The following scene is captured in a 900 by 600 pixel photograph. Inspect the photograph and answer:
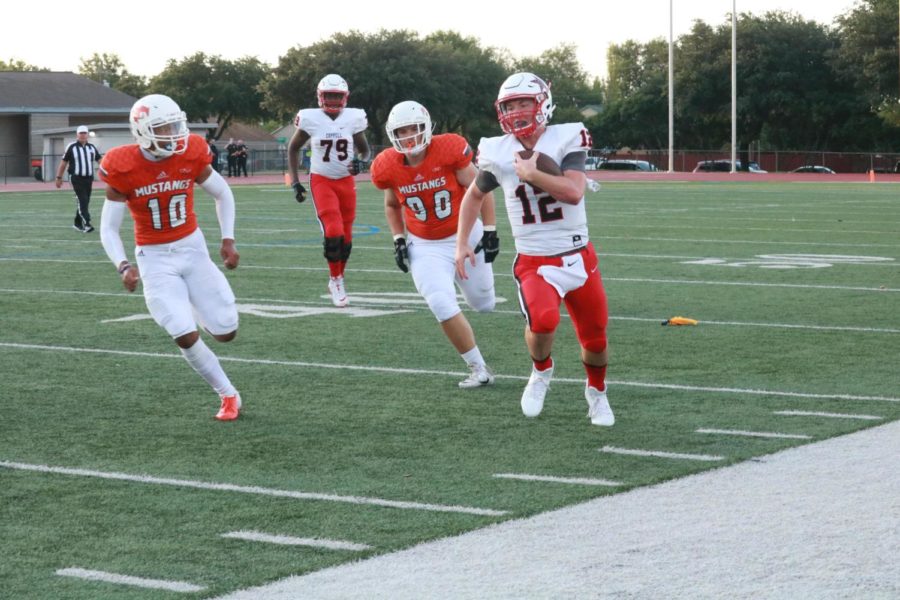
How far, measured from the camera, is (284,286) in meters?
13.8

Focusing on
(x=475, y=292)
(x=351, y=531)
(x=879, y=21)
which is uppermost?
(x=879, y=21)

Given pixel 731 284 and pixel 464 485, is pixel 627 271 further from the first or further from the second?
pixel 464 485

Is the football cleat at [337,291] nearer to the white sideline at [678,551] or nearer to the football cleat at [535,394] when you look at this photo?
the football cleat at [535,394]

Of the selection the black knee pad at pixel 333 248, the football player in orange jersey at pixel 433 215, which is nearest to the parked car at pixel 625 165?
the black knee pad at pixel 333 248

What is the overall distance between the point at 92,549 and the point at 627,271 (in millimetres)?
10421

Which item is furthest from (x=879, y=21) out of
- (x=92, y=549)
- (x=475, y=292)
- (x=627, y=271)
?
(x=92, y=549)

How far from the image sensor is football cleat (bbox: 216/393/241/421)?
7352 mm

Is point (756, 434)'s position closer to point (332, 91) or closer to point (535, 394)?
point (535, 394)

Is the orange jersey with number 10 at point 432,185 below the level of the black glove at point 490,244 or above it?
above

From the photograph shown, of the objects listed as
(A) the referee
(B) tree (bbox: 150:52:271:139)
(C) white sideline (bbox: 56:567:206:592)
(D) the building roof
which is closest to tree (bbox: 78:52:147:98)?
(B) tree (bbox: 150:52:271:139)

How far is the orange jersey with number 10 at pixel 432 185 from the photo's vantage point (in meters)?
8.51

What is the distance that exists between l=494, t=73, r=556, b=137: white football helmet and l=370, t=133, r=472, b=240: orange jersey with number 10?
149 cm

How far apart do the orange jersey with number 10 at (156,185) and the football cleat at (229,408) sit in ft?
2.80

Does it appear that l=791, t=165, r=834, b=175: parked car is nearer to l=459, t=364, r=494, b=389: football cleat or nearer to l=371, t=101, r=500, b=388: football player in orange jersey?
l=371, t=101, r=500, b=388: football player in orange jersey
